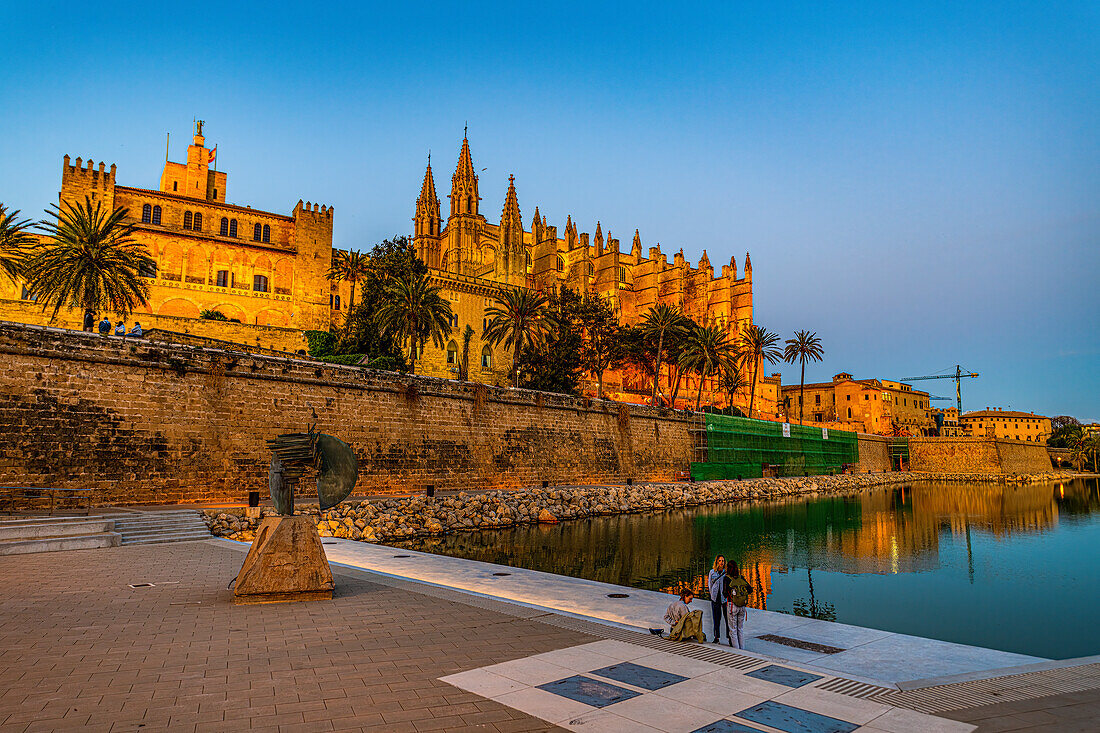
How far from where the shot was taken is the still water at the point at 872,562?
12.8 metres

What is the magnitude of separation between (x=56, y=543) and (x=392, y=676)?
430 inches

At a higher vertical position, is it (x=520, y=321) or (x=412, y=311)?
(x=520, y=321)

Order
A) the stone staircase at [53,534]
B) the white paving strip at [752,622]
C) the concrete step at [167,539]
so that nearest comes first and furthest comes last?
the white paving strip at [752,622] → the stone staircase at [53,534] → the concrete step at [167,539]

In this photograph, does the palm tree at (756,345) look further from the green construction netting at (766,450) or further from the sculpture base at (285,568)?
the sculpture base at (285,568)

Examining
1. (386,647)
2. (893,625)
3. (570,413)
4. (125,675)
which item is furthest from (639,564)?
(570,413)

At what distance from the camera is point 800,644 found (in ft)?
27.6

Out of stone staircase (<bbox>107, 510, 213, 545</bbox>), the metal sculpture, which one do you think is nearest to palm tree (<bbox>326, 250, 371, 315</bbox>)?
stone staircase (<bbox>107, 510, 213, 545</bbox>)

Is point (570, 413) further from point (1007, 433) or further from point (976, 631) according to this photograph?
point (1007, 433)

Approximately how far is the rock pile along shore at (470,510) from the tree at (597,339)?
18.0 metres

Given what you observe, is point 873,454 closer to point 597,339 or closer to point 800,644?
point 597,339

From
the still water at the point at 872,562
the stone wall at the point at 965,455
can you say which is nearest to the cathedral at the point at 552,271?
the stone wall at the point at 965,455

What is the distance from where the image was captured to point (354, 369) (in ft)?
88.0

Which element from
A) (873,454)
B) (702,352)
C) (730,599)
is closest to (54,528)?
(730,599)

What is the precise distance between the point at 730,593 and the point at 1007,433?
146 metres
